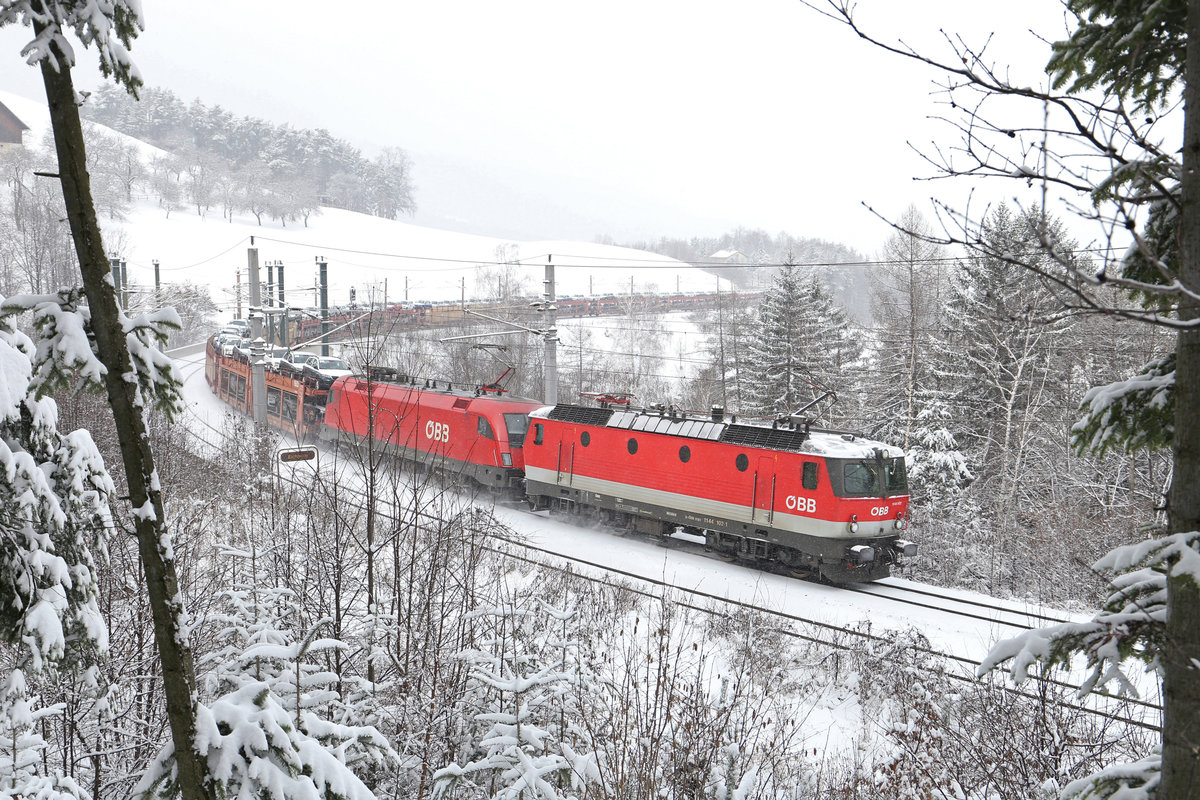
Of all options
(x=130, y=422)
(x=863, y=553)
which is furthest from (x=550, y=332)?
(x=130, y=422)

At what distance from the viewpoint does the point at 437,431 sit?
74.5 ft

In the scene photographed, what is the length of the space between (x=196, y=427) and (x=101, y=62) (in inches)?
1265

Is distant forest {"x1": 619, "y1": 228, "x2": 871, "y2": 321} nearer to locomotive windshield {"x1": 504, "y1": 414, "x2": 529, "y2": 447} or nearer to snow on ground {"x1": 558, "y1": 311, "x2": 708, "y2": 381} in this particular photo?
snow on ground {"x1": 558, "y1": 311, "x2": 708, "y2": 381}

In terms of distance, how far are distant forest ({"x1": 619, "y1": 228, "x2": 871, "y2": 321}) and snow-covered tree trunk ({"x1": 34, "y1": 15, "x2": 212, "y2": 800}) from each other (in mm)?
52542

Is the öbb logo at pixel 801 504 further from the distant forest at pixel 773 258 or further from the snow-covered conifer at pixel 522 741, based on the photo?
the distant forest at pixel 773 258

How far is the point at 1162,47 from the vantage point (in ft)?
11.3

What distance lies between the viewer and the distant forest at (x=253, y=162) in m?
98.5

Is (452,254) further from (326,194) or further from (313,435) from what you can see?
(313,435)

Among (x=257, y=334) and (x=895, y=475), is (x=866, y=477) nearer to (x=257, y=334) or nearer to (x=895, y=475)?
(x=895, y=475)

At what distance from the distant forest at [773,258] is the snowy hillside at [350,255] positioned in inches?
262

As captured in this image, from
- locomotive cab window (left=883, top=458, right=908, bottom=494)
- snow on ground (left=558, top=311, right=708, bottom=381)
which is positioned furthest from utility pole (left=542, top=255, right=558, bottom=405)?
snow on ground (left=558, top=311, right=708, bottom=381)

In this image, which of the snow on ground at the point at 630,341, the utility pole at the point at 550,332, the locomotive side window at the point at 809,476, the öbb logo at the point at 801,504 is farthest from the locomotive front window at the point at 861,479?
the snow on ground at the point at 630,341

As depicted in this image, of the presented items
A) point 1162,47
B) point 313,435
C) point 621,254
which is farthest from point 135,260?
point 1162,47

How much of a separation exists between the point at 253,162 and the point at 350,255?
2604 cm
